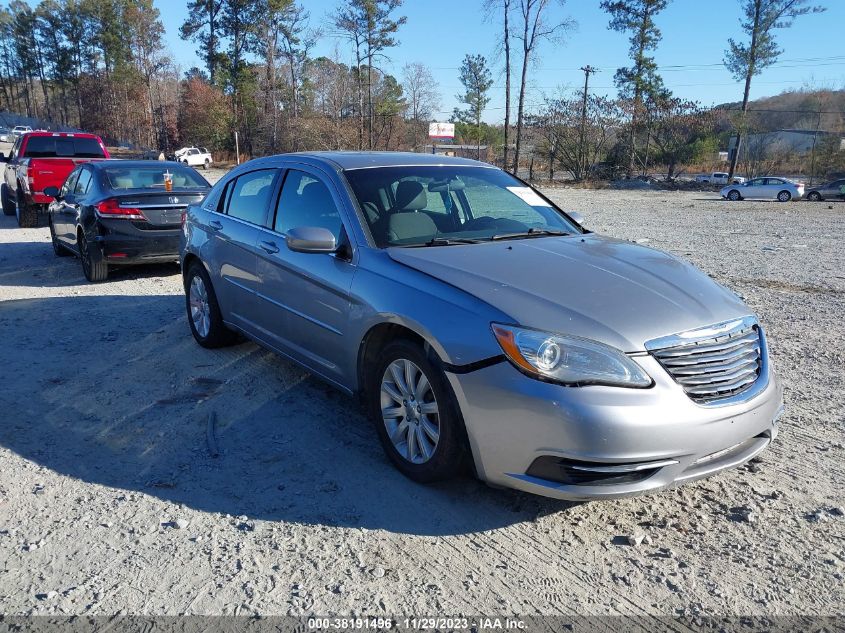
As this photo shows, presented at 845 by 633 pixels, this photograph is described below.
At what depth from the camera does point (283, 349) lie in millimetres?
4707

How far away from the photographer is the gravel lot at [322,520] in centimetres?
274

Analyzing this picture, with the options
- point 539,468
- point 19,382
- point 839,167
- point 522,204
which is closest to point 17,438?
point 19,382

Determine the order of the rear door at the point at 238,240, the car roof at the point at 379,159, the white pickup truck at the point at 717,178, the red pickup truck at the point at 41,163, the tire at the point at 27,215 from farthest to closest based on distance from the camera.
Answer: the white pickup truck at the point at 717,178, the tire at the point at 27,215, the red pickup truck at the point at 41,163, the rear door at the point at 238,240, the car roof at the point at 379,159

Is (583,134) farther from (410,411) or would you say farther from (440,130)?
(410,411)

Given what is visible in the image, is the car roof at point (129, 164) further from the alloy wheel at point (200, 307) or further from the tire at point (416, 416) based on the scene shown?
the tire at point (416, 416)

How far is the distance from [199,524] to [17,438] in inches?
69.5

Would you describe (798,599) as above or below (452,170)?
below

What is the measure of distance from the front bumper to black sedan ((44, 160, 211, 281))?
256 inches

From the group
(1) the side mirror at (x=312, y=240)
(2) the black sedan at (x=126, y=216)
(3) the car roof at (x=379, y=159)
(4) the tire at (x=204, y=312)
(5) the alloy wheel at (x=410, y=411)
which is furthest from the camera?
(2) the black sedan at (x=126, y=216)

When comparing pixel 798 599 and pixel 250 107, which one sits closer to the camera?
pixel 798 599

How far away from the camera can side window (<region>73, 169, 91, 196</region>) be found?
923 cm

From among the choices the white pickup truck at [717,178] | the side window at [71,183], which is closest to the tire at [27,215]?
the side window at [71,183]

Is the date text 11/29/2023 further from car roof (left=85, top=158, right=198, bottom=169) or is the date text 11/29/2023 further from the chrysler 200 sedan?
car roof (left=85, top=158, right=198, bottom=169)

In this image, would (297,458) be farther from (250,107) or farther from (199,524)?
(250,107)
